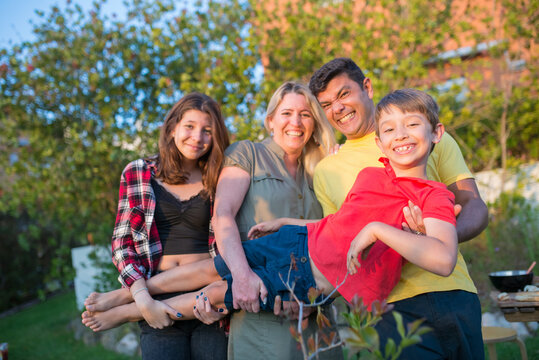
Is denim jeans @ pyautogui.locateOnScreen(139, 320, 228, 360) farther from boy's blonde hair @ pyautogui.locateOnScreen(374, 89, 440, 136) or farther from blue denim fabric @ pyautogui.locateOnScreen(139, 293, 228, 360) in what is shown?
boy's blonde hair @ pyautogui.locateOnScreen(374, 89, 440, 136)

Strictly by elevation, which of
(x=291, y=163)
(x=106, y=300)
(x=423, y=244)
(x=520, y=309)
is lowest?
(x=520, y=309)

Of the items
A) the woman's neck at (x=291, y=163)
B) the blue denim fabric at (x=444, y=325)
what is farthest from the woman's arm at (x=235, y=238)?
the blue denim fabric at (x=444, y=325)

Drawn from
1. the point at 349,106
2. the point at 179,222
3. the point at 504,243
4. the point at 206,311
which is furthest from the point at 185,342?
the point at 504,243

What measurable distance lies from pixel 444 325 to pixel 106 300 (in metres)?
1.87

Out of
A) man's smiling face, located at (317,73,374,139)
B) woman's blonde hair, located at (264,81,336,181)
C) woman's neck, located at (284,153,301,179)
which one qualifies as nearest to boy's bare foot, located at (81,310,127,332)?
woman's neck, located at (284,153,301,179)

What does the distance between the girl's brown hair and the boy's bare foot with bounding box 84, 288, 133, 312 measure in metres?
0.73

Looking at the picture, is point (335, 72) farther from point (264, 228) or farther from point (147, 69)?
point (147, 69)

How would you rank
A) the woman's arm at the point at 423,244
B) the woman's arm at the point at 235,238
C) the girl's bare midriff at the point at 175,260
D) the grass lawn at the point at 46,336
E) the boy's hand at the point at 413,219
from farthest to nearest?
the grass lawn at the point at 46,336 → the girl's bare midriff at the point at 175,260 → the woman's arm at the point at 235,238 → the boy's hand at the point at 413,219 → the woman's arm at the point at 423,244

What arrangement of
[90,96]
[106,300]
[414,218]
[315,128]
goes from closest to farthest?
[414,218] < [106,300] < [315,128] < [90,96]

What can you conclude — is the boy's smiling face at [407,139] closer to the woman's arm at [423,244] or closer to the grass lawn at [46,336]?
the woman's arm at [423,244]

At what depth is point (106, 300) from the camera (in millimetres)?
2646

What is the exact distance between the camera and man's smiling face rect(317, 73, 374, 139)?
8.33 ft

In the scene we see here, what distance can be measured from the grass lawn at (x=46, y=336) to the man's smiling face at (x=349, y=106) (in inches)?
212

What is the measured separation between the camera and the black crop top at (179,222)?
2777mm
